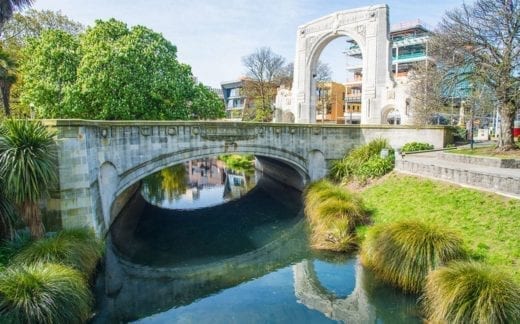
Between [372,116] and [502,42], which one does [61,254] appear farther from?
[372,116]

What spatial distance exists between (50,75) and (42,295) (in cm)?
1755

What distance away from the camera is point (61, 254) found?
8.59m

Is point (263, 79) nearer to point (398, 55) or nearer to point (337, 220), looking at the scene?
point (398, 55)

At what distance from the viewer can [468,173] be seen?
12852mm

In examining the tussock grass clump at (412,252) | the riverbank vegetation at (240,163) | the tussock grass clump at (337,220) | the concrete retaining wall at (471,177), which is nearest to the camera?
the tussock grass clump at (412,252)

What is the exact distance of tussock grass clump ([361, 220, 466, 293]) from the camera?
920 cm

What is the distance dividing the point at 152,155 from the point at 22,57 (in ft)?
57.7

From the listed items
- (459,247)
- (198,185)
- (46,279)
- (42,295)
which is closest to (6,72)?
(198,185)

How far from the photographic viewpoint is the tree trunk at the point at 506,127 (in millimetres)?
17094

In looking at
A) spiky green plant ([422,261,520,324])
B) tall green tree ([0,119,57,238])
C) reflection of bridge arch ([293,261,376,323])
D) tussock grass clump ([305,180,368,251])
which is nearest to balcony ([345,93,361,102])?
tussock grass clump ([305,180,368,251])

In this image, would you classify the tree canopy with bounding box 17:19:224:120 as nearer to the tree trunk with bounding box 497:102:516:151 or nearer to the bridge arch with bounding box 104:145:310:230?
the bridge arch with bounding box 104:145:310:230

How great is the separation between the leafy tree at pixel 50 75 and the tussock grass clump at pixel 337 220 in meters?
15.4

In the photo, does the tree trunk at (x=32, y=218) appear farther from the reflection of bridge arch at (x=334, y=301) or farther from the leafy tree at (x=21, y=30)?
the leafy tree at (x=21, y=30)

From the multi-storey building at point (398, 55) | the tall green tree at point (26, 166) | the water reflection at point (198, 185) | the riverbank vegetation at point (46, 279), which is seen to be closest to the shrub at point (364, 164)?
the water reflection at point (198, 185)
